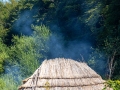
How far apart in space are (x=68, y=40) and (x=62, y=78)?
1599cm

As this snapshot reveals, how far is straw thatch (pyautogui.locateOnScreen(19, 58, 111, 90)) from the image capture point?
9.57 meters

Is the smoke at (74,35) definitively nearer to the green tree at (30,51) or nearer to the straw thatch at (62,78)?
the green tree at (30,51)

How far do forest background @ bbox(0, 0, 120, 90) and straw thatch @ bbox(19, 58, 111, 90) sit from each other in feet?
20.1

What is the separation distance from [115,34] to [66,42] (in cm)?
709

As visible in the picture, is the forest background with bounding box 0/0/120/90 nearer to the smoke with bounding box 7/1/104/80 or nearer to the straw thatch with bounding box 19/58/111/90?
the smoke with bounding box 7/1/104/80

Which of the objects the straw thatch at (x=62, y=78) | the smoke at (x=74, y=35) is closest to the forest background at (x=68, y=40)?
the smoke at (x=74, y=35)

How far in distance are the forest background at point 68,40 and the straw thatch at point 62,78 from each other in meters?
6.14

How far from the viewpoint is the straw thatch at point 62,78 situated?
9.57 m

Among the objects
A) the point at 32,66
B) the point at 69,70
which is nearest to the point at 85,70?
the point at 69,70

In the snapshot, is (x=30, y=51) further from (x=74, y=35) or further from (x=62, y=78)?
(x=62, y=78)

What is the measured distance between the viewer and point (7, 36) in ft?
114

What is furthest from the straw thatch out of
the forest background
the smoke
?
the smoke

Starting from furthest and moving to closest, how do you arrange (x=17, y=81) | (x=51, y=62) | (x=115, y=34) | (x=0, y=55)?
(x=0, y=55) < (x=17, y=81) < (x=115, y=34) < (x=51, y=62)

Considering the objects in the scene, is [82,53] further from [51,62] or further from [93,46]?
[51,62]
